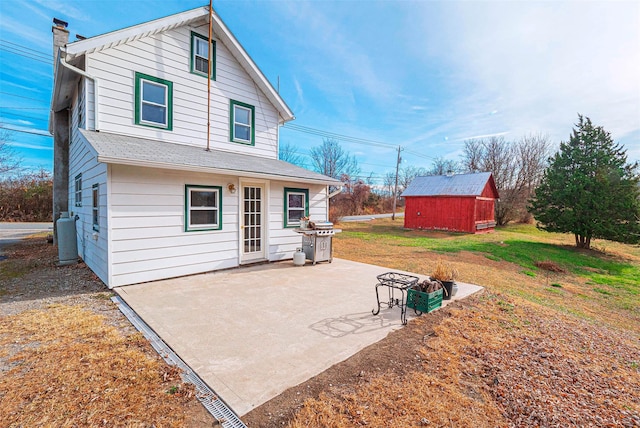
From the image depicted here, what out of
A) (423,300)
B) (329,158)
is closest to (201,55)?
(423,300)

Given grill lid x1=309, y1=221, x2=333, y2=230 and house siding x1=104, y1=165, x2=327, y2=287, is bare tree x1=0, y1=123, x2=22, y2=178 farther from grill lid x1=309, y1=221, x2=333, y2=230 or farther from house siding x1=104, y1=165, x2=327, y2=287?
grill lid x1=309, y1=221, x2=333, y2=230

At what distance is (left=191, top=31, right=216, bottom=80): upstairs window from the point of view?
7.60 metres

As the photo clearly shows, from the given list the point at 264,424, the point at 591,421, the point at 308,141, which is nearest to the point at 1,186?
the point at 308,141

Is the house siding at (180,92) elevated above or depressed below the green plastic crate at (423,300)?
above

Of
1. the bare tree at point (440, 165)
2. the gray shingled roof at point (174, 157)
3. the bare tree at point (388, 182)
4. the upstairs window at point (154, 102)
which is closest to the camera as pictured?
the gray shingled roof at point (174, 157)

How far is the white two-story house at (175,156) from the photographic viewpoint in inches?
216

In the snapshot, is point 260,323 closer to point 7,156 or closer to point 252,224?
point 252,224

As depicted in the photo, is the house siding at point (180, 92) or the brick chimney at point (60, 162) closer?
the house siding at point (180, 92)

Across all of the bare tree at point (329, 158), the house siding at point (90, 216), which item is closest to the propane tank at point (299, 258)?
the house siding at point (90, 216)

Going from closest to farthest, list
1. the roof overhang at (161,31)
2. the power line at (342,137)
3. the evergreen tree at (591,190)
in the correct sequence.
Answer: the roof overhang at (161,31), the evergreen tree at (591,190), the power line at (342,137)

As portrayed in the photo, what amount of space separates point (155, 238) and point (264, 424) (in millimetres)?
4904

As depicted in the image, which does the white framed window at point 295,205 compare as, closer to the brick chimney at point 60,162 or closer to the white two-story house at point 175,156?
the white two-story house at point 175,156

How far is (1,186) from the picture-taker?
1931 centimetres

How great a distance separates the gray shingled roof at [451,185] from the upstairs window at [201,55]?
16.7 meters
